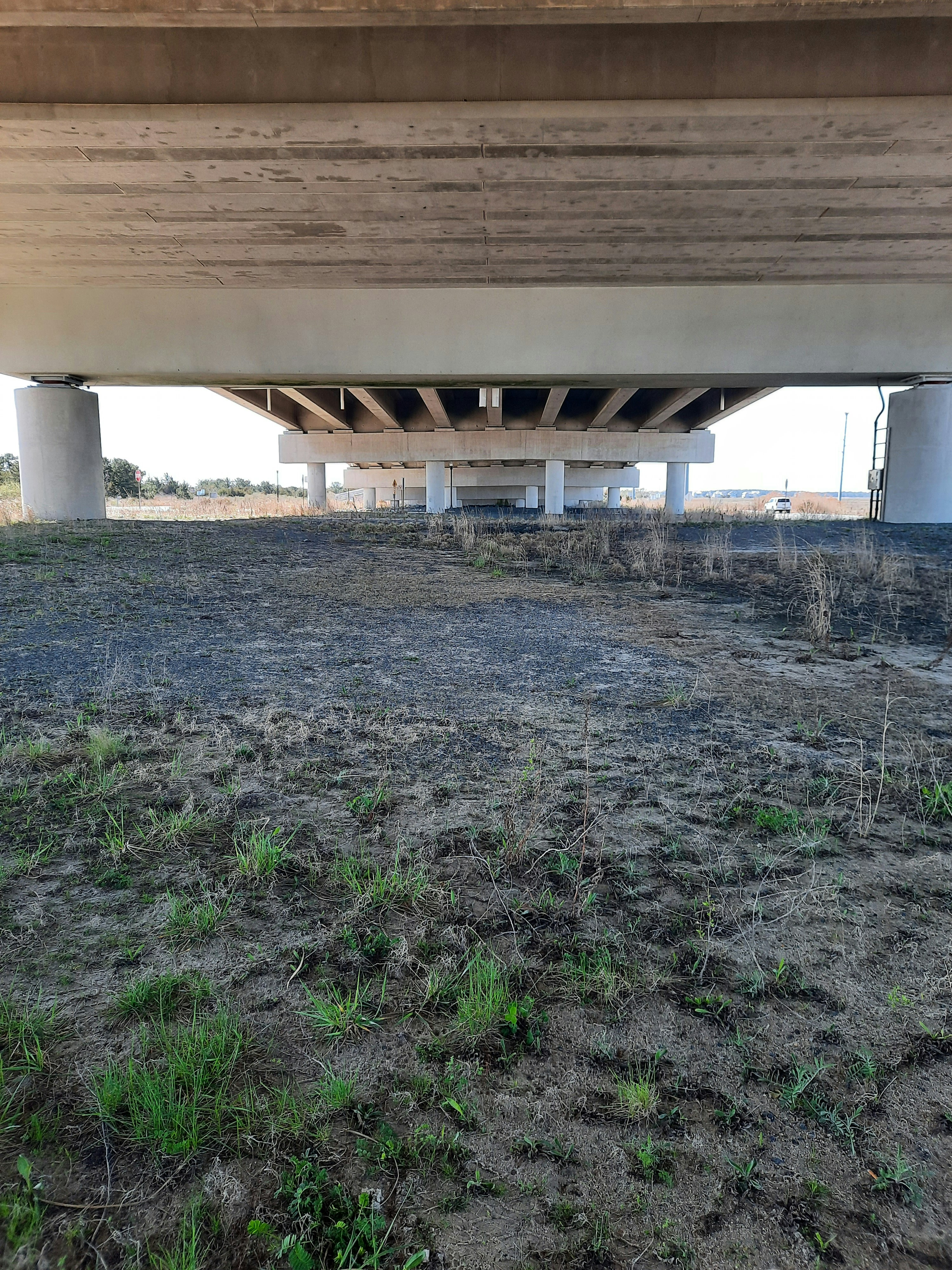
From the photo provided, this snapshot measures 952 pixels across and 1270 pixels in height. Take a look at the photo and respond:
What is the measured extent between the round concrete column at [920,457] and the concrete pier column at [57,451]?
15358 mm

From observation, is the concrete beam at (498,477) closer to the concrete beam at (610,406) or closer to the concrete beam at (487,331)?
the concrete beam at (610,406)

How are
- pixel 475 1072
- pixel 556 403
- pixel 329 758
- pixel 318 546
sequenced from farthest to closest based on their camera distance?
pixel 556 403, pixel 318 546, pixel 329 758, pixel 475 1072

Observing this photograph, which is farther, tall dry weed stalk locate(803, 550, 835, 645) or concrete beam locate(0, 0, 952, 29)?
tall dry weed stalk locate(803, 550, 835, 645)

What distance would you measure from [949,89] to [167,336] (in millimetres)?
11129

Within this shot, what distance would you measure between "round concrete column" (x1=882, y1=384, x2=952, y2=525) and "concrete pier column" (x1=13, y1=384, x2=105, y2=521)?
15.4 meters

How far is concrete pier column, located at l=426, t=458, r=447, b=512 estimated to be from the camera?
29141 mm

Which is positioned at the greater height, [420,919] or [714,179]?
[714,179]

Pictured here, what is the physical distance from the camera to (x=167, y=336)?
12.1 metres

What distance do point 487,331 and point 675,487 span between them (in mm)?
19280

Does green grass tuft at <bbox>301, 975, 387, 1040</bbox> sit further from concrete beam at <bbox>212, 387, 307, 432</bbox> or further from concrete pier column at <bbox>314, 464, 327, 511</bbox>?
concrete pier column at <bbox>314, 464, 327, 511</bbox>

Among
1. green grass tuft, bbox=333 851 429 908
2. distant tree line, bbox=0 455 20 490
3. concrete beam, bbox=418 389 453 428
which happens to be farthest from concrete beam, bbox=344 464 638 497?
green grass tuft, bbox=333 851 429 908

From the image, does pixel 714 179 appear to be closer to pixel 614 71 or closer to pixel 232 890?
pixel 614 71

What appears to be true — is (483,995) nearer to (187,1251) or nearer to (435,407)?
(187,1251)

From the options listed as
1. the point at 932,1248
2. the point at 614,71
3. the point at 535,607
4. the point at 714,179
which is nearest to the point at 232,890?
the point at 932,1248
